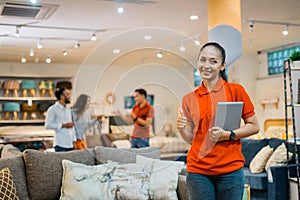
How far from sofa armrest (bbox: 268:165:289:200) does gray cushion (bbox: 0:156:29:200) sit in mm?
2455

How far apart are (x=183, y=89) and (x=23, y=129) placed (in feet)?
20.9

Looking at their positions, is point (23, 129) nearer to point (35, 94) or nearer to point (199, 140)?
point (35, 94)

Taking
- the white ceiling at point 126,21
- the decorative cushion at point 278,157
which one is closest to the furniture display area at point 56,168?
the white ceiling at point 126,21

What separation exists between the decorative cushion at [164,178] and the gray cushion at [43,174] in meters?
0.70

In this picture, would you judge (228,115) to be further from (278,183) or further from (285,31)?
(285,31)

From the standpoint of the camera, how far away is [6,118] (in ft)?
27.1

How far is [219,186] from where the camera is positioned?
5.14ft

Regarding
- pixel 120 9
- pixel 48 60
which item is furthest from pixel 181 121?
pixel 48 60

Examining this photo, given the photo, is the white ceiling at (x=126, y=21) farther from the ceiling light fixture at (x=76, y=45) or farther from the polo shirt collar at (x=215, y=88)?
the polo shirt collar at (x=215, y=88)

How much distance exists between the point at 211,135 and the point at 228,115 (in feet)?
0.35

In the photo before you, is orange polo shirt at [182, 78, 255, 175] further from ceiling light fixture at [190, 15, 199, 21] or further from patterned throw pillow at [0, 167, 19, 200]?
ceiling light fixture at [190, 15, 199, 21]

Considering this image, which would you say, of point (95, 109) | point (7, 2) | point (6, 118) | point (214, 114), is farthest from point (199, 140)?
point (6, 118)

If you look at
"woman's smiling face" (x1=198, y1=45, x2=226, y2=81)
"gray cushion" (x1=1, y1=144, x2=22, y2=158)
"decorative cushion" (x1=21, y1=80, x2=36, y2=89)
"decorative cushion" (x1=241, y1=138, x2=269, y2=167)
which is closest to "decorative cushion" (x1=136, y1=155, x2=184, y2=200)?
"gray cushion" (x1=1, y1=144, x2=22, y2=158)

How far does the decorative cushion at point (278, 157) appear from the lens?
13.8ft
